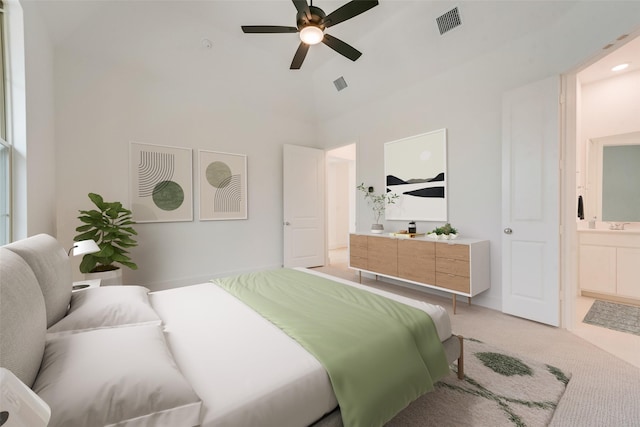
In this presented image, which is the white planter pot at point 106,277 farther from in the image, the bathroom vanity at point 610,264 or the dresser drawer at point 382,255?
the bathroom vanity at point 610,264

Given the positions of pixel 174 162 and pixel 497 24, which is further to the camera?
pixel 174 162

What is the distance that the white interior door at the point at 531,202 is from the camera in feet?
8.59

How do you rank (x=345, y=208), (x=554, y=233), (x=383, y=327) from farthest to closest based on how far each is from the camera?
1. (x=345, y=208)
2. (x=554, y=233)
3. (x=383, y=327)

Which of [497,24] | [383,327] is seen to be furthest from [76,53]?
[497,24]

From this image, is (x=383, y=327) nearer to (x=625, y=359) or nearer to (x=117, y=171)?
(x=625, y=359)

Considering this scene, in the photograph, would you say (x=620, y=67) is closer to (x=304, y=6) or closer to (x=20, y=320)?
(x=304, y=6)

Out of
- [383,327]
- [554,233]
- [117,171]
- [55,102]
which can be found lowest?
[383,327]

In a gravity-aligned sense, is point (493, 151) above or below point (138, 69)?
below

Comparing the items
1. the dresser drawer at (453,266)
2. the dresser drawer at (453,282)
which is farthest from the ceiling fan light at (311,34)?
the dresser drawer at (453,282)

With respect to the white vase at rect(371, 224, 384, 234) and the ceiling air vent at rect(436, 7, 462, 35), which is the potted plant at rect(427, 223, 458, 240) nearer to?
the white vase at rect(371, 224, 384, 234)

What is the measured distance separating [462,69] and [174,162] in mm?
4025

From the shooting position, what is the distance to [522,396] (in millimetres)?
1685

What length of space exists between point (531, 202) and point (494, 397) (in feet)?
6.40

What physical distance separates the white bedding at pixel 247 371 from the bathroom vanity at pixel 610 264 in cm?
400
